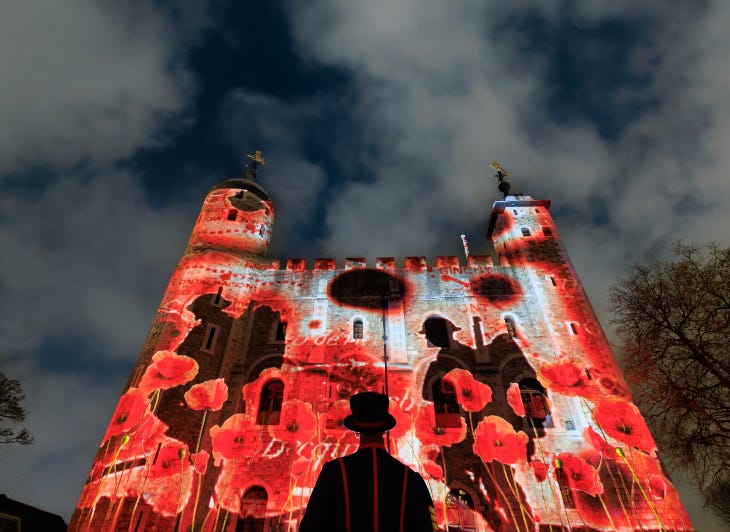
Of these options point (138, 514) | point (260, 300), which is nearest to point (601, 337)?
point (260, 300)

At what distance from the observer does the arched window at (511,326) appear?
15990mm

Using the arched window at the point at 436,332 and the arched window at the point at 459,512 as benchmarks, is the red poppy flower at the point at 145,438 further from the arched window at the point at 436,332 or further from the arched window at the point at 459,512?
the arched window at the point at 436,332

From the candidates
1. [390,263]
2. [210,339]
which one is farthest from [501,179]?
[210,339]

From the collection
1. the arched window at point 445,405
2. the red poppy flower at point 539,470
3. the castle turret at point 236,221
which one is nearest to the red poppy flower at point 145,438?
the castle turret at point 236,221

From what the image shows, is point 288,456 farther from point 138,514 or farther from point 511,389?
point 511,389

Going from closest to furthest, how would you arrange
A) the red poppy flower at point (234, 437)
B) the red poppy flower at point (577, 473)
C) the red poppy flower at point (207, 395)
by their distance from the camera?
the red poppy flower at point (577, 473), the red poppy flower at point (234, 437), the red poppy flower at point (207, 395)

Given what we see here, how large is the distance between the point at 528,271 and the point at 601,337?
12.6ft

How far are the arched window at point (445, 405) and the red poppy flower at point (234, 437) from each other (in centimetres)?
628

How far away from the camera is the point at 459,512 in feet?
40.1

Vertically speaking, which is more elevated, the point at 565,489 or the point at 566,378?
the point at 566,378

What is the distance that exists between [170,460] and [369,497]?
11886mm

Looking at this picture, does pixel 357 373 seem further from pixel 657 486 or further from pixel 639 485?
pixel 657 486

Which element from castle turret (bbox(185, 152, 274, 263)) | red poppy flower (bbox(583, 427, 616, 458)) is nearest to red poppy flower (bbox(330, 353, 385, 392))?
castle turret (bbox(185, 152, 274, 263))

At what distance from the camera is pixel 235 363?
15414 millimetres
